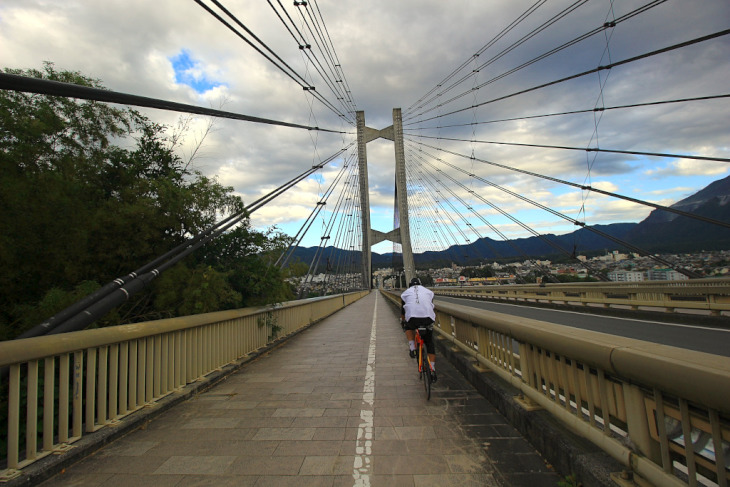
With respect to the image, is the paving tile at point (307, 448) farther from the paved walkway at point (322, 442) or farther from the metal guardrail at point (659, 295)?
the metal guardrail at point (659, 295)

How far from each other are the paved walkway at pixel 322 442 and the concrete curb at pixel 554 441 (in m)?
0.12

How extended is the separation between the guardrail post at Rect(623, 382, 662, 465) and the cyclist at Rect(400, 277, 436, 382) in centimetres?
359

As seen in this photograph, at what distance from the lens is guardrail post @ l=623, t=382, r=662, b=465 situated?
2.33m

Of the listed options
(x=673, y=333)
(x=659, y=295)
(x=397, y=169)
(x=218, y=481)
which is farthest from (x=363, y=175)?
(x=218, y=481)

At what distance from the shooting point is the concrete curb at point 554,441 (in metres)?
2.59

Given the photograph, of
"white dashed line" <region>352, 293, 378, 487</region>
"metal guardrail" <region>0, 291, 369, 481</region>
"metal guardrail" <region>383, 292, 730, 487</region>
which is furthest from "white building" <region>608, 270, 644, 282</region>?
"metal guardrail" <region>0, 291, 369, 481</region>

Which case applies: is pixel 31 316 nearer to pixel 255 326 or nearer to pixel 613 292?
pixel 255 326

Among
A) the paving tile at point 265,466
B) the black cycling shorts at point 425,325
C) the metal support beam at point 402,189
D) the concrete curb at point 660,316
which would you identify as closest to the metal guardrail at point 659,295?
the concrete curb at point 660,316

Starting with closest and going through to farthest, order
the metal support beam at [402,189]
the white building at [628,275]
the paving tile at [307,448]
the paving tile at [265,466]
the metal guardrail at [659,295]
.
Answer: the paving tile at [265,466] < the paving tile at [307,448] < the metal guardrail at [659,295] < the white building at [628,275] < the metal support beam at [402,189]

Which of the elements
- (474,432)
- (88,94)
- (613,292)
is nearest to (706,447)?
(474,432)

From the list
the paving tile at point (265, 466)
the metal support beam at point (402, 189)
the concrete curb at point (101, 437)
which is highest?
the metal support beam at point (402, 189)

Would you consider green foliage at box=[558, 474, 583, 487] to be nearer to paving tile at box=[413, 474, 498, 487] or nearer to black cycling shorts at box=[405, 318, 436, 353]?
paving tile at box=[413, 474, 498, 487]

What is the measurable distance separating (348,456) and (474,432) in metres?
1.32

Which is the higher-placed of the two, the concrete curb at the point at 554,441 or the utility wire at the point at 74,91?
the utility wire at the point at 74,91
